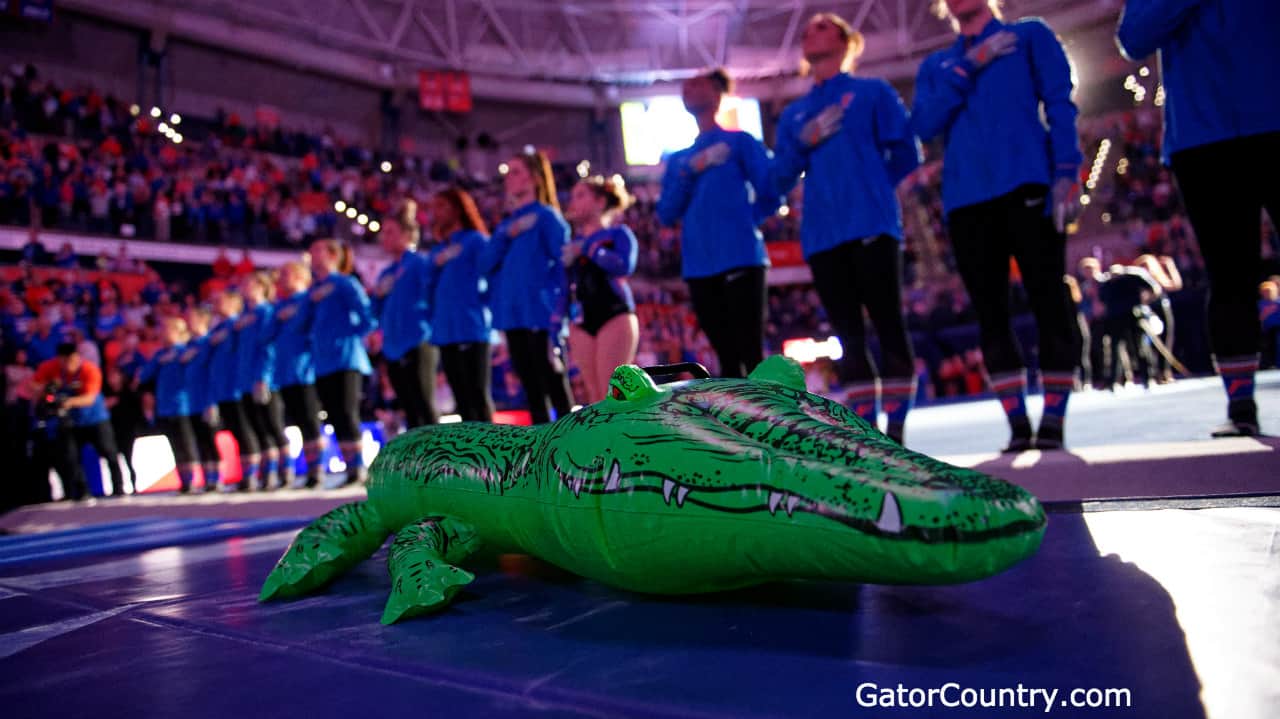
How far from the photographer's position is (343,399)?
5.37m

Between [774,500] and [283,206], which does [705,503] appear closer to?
[774,500]

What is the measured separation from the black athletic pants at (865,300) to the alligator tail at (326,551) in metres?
1.94

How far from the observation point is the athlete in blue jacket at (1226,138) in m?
2.33

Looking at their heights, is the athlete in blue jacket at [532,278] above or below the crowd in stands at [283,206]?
below

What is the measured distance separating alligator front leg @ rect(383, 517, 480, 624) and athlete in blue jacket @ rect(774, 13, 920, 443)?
6.44 ft

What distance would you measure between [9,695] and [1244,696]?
56.2 inches

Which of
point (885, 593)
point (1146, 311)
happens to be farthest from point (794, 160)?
point (1146, 311)

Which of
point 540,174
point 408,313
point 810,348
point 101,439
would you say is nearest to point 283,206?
point 101,439

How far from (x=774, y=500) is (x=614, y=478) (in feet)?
0.87

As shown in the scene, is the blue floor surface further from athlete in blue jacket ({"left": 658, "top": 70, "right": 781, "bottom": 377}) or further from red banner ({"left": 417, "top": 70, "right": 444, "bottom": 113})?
red banner ({"left": 417, "top": 70, "right": 444, "bottom": 113})

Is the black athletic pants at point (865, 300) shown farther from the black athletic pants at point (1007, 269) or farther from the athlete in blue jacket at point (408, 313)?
the athlete in blue jacket at point (408, 313)

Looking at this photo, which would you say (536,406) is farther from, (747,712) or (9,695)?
(747,712)

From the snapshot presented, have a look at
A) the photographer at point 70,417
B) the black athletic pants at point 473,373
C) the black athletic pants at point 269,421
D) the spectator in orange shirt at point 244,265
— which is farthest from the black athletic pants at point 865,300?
the spectator in orange shirt at point 244,265

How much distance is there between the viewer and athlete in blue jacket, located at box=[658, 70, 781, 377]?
3475 mm
